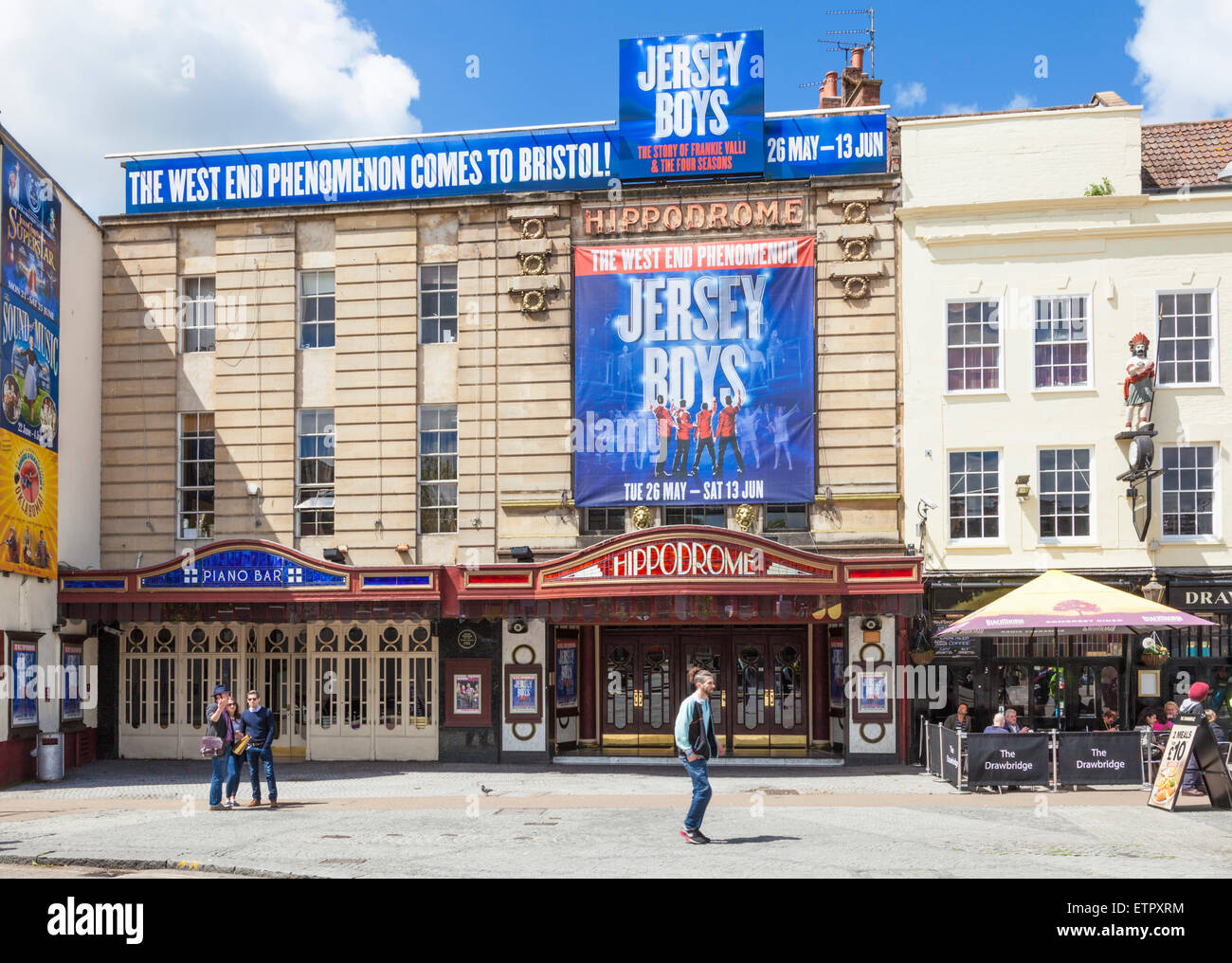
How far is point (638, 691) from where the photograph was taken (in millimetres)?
25562

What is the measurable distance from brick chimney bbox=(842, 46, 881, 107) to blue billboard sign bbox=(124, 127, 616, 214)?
7.56 m

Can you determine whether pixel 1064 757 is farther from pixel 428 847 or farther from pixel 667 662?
pixel 428 847

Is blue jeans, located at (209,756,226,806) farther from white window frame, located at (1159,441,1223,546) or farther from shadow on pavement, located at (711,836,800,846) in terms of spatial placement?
white window frame, located at (1159,441,1223,546)

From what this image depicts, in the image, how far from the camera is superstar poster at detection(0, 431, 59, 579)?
21938 mm

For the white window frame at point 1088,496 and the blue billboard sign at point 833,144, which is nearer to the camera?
the white window frame at point 1088,496

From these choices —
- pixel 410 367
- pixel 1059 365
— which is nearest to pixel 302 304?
pixel 410 367

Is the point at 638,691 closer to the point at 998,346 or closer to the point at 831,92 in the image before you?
the point at 998,346

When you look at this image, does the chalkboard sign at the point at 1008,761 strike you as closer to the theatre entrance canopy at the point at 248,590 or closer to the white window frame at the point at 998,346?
the white window frame at the point at 998,346

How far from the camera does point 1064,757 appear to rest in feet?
64.5

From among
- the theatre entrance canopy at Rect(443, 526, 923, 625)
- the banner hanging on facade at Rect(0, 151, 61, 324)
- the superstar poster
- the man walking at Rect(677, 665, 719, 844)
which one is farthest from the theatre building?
the man walking at Rect(677, 665, 719, 844)

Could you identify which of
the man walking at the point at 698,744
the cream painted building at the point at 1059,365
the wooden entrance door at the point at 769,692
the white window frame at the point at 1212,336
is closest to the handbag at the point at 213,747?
the man walking at the point at 698,744

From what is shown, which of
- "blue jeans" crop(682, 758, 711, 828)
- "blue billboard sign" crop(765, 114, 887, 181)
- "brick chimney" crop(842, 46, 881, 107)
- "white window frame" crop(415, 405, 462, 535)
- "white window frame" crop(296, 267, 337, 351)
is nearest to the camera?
"blue jeans" crop(682, 758, 711, 828)

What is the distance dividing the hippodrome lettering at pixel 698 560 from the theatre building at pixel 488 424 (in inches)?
62.9

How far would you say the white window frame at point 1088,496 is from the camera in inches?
933
